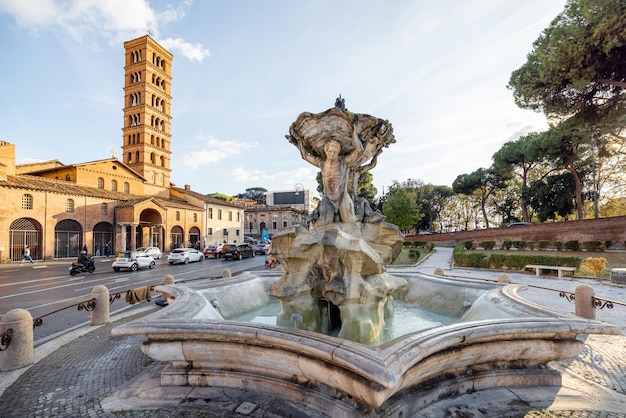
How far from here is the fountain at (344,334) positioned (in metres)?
2.69

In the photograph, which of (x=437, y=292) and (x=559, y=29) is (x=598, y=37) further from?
(x=437, y=292)

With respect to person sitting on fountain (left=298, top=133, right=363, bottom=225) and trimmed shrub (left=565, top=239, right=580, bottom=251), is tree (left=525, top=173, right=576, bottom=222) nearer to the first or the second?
trimmed shrub (left=565, top=239, right=580, bottom=251)

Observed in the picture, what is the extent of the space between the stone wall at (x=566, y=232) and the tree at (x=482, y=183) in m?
13.3

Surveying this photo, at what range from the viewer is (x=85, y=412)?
3.10 m

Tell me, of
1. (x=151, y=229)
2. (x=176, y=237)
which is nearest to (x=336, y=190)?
(x=151, y=229)

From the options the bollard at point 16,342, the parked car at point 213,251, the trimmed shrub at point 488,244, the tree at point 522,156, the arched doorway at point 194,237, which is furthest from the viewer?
the arched doorway at point 194,237

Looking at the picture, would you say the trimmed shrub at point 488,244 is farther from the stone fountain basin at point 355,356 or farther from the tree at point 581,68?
the stone fountain basin at point 355,356

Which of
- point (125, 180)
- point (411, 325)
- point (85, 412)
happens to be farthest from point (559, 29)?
point (125, 180)

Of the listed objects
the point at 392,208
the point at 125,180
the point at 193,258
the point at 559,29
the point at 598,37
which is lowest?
the point at 193,258

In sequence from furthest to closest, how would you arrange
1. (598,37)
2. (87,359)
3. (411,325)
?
(598,37) < (411,325) < (87,359)

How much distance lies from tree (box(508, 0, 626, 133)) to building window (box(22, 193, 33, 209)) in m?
39.1

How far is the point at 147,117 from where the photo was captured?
1576 inches

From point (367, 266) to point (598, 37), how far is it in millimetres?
19714

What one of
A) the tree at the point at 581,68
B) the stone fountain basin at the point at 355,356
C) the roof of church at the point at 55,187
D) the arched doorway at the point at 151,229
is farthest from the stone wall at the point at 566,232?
the roof of church at the point at 55,187
